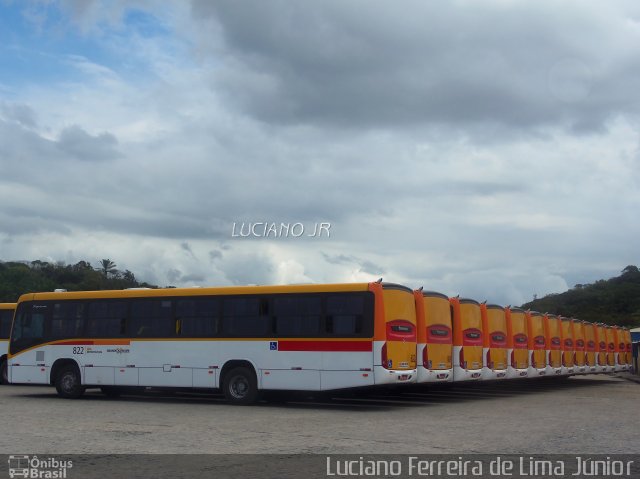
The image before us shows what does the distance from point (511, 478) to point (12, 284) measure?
72700 millimetres

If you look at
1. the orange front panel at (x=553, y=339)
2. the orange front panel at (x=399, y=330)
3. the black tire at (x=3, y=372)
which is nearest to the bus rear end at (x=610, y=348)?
the orange front panel at (x=553, y=339)

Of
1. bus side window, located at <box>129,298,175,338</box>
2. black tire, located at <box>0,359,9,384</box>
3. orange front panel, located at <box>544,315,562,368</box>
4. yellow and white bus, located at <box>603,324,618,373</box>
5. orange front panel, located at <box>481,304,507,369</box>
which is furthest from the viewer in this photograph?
yellow and white bus, located at <box>603,324,618,373</box>

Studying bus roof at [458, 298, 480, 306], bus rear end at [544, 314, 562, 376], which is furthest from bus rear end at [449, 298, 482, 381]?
bus rear end at [544, 314, 562, 376]

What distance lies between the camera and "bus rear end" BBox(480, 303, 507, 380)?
24.8m

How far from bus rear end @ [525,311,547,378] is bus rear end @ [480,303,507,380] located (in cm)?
278

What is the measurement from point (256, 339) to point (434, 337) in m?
4.53

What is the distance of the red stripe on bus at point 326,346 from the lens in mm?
19312

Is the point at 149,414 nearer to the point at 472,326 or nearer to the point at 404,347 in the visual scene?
the point at 404,347

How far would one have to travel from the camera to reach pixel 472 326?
950 inches

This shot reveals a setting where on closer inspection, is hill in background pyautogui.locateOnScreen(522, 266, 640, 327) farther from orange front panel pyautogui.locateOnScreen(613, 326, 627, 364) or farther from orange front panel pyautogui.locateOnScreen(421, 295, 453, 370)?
orange front panel pyautogui.locateOnScreen(421, 295, 453, 370)

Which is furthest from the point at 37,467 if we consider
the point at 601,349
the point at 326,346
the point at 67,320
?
the point at 601,349

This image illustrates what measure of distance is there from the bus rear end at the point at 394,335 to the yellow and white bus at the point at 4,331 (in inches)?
646

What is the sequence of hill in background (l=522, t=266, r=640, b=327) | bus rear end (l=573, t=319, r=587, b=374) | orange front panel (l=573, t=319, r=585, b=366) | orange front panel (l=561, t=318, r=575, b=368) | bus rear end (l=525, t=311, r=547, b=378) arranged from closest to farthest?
bus rear end (l=525, t=311, r=547, b=378), orange front panel (l=561, t=318, r=575, b=368), bus rear end (l=573, t=319, r=587, b=374), orange front panel (l=573, t=319, r=585, b=366), hill in background (l=522, t=266, r=640, b=327)

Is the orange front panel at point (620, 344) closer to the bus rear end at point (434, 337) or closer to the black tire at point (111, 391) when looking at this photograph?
the bus rear end at point (434, 337)
